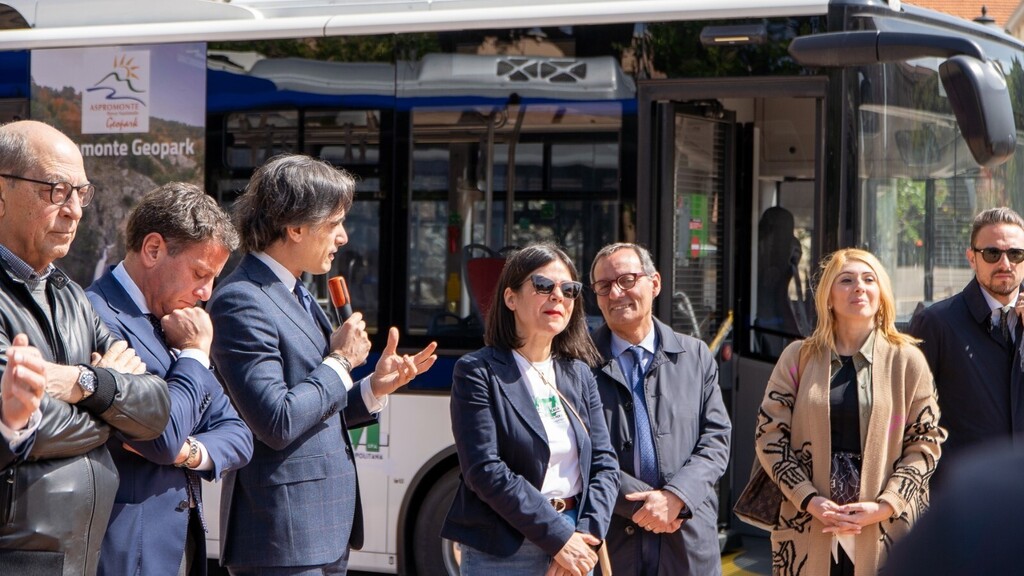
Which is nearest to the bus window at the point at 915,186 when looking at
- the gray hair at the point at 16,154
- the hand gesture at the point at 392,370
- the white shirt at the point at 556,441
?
the white shirt at the point at 556,441

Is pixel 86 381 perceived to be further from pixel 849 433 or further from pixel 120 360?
pixel 849 433

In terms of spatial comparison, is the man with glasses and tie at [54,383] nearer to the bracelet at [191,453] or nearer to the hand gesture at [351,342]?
the bracelet at [191,453]

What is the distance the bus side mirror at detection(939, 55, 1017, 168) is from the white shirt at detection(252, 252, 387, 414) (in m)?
2.43

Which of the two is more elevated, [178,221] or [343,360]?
[178,221]

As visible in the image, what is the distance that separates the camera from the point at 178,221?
338 cm

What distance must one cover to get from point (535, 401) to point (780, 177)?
3.59 metres

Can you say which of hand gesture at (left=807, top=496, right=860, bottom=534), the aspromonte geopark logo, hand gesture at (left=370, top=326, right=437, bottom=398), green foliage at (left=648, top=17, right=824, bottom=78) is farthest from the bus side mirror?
the aspromonte geopark logo

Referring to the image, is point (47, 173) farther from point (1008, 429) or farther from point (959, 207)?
point (959, 207)

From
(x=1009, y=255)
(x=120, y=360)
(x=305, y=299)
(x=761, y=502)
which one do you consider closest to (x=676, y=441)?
(x=761, y=502)

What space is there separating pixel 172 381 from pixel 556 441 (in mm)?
1273

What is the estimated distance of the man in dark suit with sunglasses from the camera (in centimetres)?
476

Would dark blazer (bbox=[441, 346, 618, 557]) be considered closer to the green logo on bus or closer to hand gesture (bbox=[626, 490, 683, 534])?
hand gesture (bbox=[626, 490, 683, 534])

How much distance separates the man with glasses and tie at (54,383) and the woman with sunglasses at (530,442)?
1186 millimetres

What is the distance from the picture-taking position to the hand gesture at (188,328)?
327 centimetres
